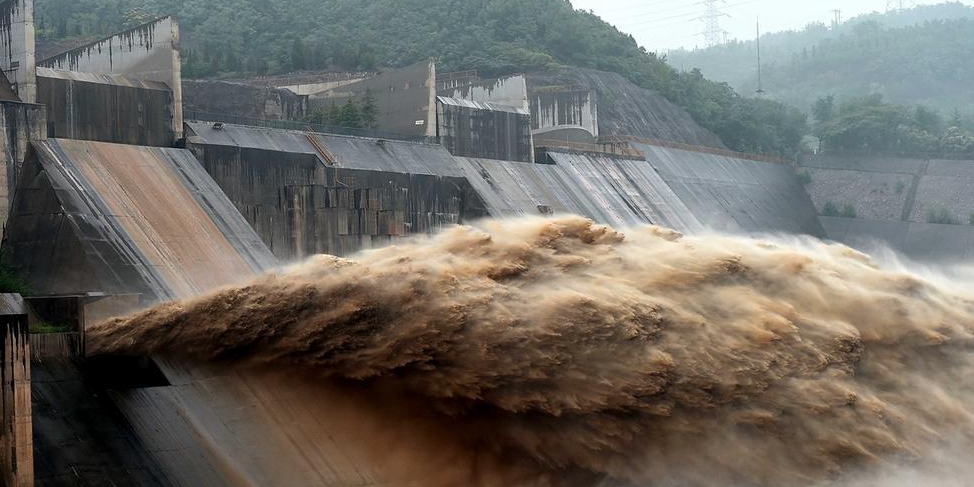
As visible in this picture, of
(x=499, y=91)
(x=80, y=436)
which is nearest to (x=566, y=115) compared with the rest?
(x=499, y=91)

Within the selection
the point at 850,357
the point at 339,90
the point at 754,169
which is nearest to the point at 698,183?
the point at 754,169

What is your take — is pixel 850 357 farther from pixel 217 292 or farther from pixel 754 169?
pixel 754 169

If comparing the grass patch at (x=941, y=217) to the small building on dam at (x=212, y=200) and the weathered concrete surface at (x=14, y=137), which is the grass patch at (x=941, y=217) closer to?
the small building on dam at (x=212, y=200)

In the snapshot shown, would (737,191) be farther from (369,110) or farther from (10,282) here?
(10,282)

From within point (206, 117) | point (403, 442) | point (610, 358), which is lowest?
point (403, 442)

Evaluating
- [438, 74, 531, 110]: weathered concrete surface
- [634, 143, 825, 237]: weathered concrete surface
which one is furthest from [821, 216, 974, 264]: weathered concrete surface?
[438, 74, 531, 110]: weathered concrete surface

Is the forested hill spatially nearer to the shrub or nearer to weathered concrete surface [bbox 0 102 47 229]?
the shrub

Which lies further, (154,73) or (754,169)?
(754,169)
